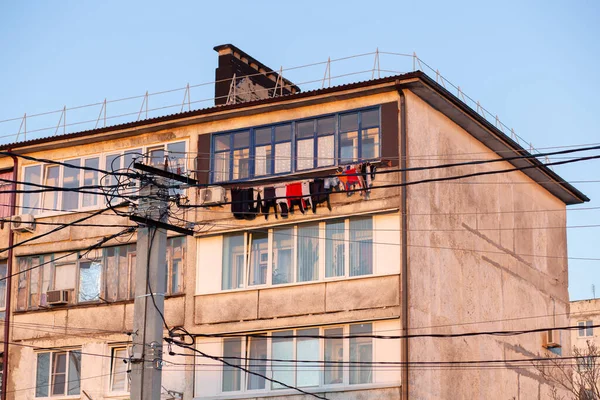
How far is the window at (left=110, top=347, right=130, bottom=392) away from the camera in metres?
37.2

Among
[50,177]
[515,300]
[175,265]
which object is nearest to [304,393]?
[175,265]

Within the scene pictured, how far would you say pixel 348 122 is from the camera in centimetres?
3506

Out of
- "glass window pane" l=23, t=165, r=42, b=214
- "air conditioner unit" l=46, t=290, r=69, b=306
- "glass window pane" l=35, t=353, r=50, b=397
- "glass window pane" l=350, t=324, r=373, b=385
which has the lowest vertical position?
"glass window pane" l=35, t=353, r=50, b=397

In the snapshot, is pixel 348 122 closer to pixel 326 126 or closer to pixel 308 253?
pixel 326 126

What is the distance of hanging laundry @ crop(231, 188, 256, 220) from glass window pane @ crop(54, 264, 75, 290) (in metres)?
6.29

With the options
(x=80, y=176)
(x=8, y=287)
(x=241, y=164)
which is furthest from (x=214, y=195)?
(x=8, y=287)

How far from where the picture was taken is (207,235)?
36.6m

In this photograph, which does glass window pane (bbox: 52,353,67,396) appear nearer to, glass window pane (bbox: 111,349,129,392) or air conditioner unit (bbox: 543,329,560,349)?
glass window pane (bbox: 111,349,129,392)

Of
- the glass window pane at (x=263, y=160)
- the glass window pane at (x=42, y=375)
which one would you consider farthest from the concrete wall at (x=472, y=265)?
the glass window pane at (x=42, y=375)

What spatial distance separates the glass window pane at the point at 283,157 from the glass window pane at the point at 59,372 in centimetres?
895

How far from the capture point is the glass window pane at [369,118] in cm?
3469

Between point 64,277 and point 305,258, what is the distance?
8.69 m

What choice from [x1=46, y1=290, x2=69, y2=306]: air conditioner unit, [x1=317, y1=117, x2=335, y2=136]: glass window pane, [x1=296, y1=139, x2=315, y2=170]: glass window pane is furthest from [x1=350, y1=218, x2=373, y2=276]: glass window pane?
[x1=46, y1=290, x2=69, y2=306]: air conditioner unit

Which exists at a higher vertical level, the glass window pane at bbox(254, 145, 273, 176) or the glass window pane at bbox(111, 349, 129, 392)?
the glass window pane at bbox(254, 145, 273, 176)
